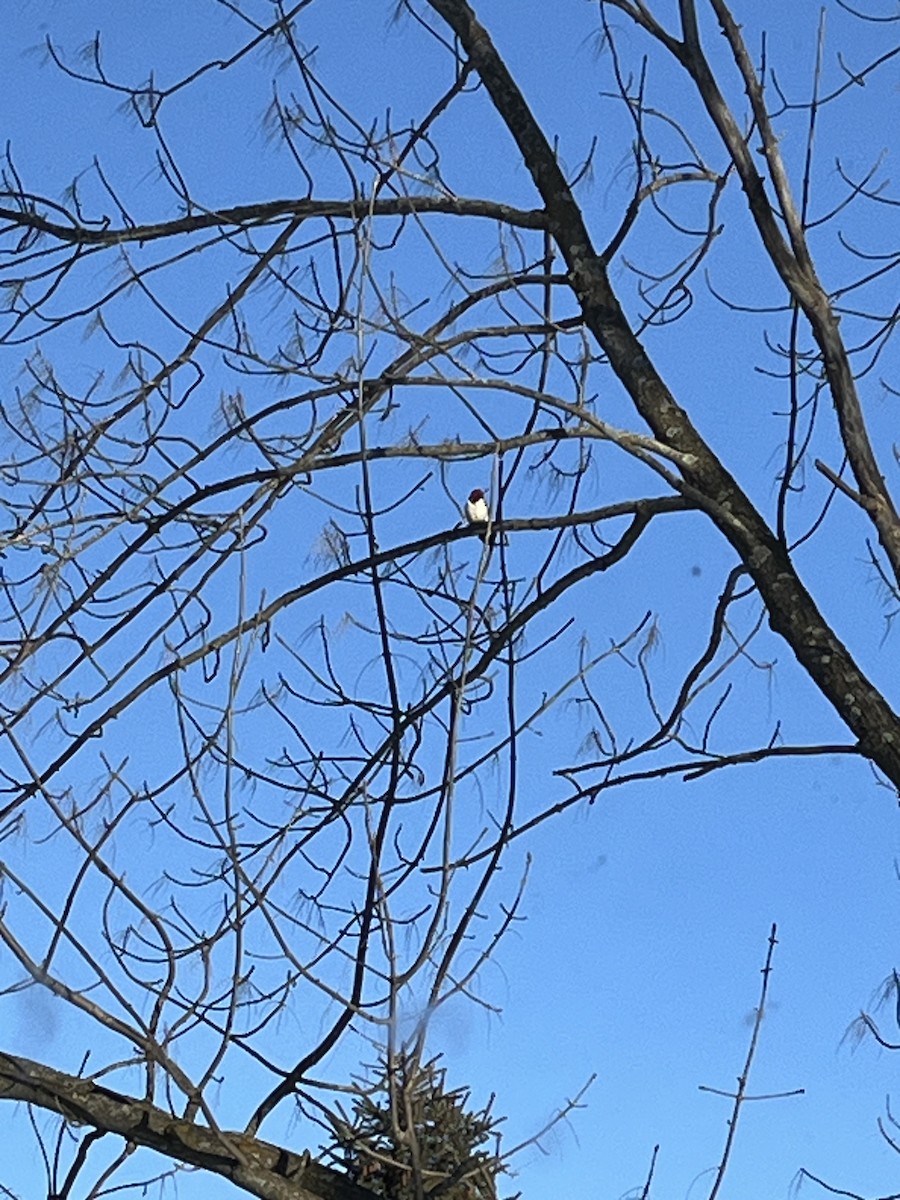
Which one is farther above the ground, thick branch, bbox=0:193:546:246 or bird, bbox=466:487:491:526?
thick branch, bbox=0:193:546:246

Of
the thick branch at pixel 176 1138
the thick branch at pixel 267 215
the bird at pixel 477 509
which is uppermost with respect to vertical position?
the thick branch at pixel 267 215

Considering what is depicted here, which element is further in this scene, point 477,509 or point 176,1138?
point 477,509

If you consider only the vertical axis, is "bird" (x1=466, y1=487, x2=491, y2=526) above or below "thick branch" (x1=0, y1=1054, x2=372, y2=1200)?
above

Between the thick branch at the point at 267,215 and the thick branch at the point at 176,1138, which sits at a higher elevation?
the thick branch at the point at 267,215

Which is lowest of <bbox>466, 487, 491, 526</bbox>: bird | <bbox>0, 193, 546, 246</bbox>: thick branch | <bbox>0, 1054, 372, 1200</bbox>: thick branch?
<bbox>0, 1054, 372, 1200</bbox>: thick branch

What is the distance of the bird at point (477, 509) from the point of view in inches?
104

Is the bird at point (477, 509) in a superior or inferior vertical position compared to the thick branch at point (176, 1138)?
superior

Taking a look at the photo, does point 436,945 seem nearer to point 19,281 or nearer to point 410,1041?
point 410,1041

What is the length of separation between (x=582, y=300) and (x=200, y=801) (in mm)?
985

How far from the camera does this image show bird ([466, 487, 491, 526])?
104 inches

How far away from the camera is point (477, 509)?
108 inches

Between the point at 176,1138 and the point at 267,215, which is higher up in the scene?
the point at 267,215

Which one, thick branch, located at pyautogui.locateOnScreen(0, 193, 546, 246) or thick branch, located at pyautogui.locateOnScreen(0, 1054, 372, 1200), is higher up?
thick branch, located at pyautogui.locateOnScreen(0, 193, 546, 246)

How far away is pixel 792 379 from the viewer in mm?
2455
